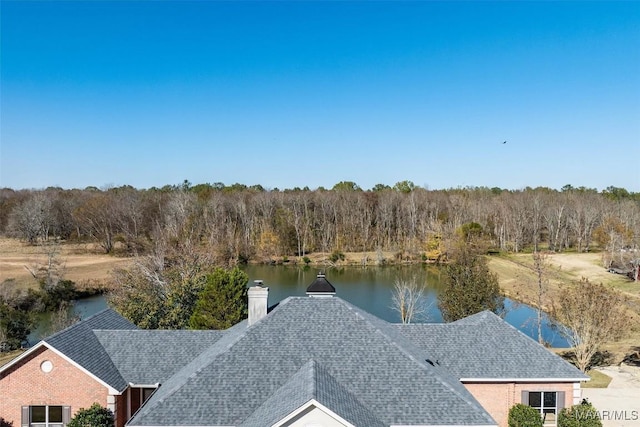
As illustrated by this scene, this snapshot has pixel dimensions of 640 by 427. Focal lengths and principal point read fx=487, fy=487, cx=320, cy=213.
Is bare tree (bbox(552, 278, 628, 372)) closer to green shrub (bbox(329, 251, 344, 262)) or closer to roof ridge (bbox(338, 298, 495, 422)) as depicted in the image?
roof ridge (bbox(338, 298, 495, 422))

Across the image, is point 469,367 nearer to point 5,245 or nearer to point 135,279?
point 135,279

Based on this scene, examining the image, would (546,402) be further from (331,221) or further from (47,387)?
(331,221)

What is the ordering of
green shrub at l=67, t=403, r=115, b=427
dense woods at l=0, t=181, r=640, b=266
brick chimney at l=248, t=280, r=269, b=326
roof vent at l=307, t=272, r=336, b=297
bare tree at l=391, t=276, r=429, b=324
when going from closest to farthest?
green shrub at l=67, t=403, r=115, b=427 → brick chimney at l=248, t=280, r=269, b=326 → roof vent at l=307, t=272, r=336, b=297 → bare tree at l=391, t=276, r=429, b=324 → dense woods at l=0, t=181, r=640, b=266

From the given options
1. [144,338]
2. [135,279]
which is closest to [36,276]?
[135,279]

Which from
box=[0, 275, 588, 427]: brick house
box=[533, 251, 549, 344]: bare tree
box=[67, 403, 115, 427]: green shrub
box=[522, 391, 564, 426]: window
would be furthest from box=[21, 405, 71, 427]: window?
box=[533, 251, 549, 344]: bare tree

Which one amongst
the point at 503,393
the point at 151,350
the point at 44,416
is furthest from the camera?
the point at 151,350

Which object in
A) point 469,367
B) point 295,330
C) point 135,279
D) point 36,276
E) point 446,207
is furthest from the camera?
point 446,207

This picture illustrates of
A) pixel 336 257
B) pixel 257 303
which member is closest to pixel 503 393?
pixel 257 303
